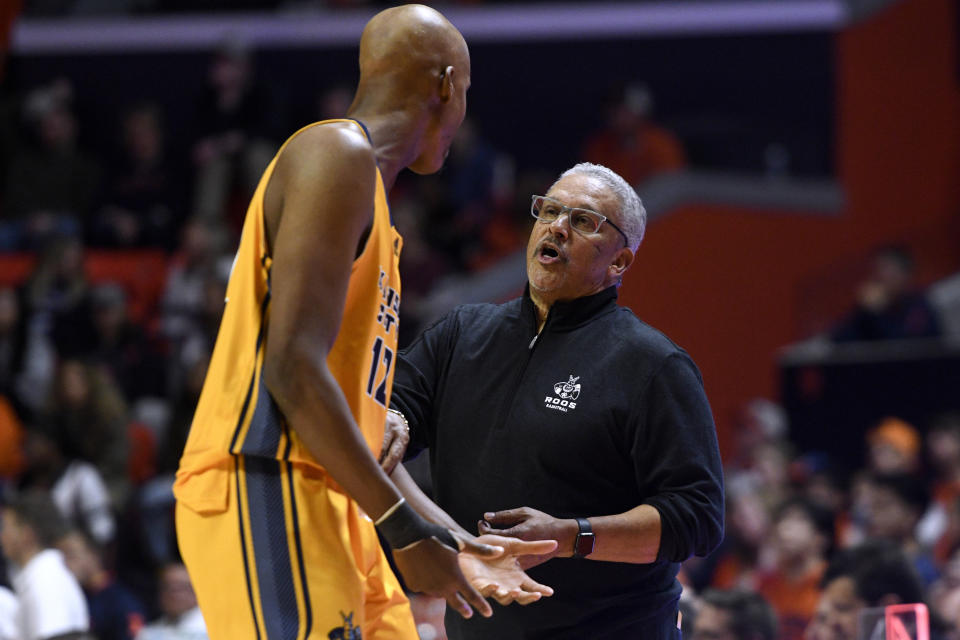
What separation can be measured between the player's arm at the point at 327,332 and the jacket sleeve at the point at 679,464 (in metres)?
A: 0.82

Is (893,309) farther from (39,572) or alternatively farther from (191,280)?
(39,572)

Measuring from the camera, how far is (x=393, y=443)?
351 centimetres

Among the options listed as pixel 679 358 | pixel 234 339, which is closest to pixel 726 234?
pixel 679 358

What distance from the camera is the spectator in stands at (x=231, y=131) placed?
12.2 meters

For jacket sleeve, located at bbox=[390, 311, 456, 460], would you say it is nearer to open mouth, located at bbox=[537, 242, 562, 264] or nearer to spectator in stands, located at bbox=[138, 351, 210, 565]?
open mouth, located at bbox=[537, 242, 562, 264]

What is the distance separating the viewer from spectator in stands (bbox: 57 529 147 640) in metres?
6.60

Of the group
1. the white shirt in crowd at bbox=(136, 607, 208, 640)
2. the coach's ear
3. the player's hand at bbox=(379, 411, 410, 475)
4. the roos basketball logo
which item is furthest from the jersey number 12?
the white shirt in crowd at bbox=(136, 607, 208, 640)

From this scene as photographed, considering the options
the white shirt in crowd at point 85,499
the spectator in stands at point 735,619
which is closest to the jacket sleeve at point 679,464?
the spectator in stands at point 735,619

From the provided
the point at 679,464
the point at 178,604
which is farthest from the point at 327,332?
the point at 178,604

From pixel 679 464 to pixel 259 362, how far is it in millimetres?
1169

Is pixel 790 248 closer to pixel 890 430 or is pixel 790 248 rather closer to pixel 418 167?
pixel 890 430

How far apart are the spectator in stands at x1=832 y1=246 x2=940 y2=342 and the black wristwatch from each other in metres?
7.43

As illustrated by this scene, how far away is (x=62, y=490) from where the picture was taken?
29.3 ft

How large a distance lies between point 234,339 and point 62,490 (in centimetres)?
648
